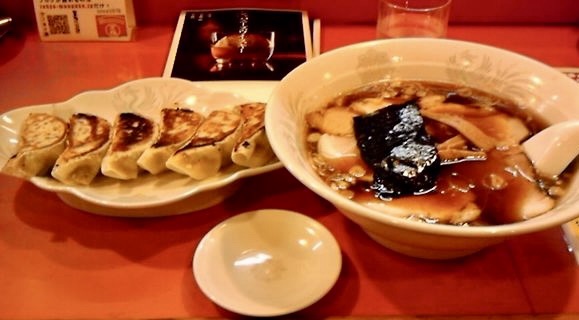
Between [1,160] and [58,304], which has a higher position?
[1,160]

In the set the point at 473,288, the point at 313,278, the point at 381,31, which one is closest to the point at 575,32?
the point at 381,31

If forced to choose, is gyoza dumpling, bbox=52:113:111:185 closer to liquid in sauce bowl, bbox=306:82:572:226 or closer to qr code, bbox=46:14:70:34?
liquid in sauce bowl, bbox=306:82:572:226

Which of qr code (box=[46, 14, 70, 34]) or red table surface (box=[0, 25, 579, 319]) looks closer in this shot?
red table surface (box=[0, 25, 579, 319])

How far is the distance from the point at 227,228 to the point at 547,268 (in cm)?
49

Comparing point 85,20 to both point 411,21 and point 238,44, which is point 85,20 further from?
point 411,21

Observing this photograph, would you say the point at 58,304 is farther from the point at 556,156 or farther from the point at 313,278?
the point at 556,156

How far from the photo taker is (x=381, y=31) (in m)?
1.44

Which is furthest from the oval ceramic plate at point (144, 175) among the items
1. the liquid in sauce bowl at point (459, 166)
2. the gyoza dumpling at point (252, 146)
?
the liquid in sauce bowl at point (459, 166)

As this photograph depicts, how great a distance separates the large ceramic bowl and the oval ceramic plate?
0.11 meters

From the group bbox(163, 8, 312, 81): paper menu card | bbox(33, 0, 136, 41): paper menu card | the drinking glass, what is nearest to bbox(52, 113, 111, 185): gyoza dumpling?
bbox(163, 8, 312, 81): paper menu card

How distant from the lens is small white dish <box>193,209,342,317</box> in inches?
30.7

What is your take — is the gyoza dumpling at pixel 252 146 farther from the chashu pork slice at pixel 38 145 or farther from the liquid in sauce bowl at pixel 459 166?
the chashu pork slice at pixel 38 145

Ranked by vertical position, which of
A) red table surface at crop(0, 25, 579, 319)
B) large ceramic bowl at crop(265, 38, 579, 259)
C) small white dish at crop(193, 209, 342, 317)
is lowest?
red table surface at crop(0, 25, 579, 319)

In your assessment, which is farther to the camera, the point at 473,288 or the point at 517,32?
the point at 517,32
